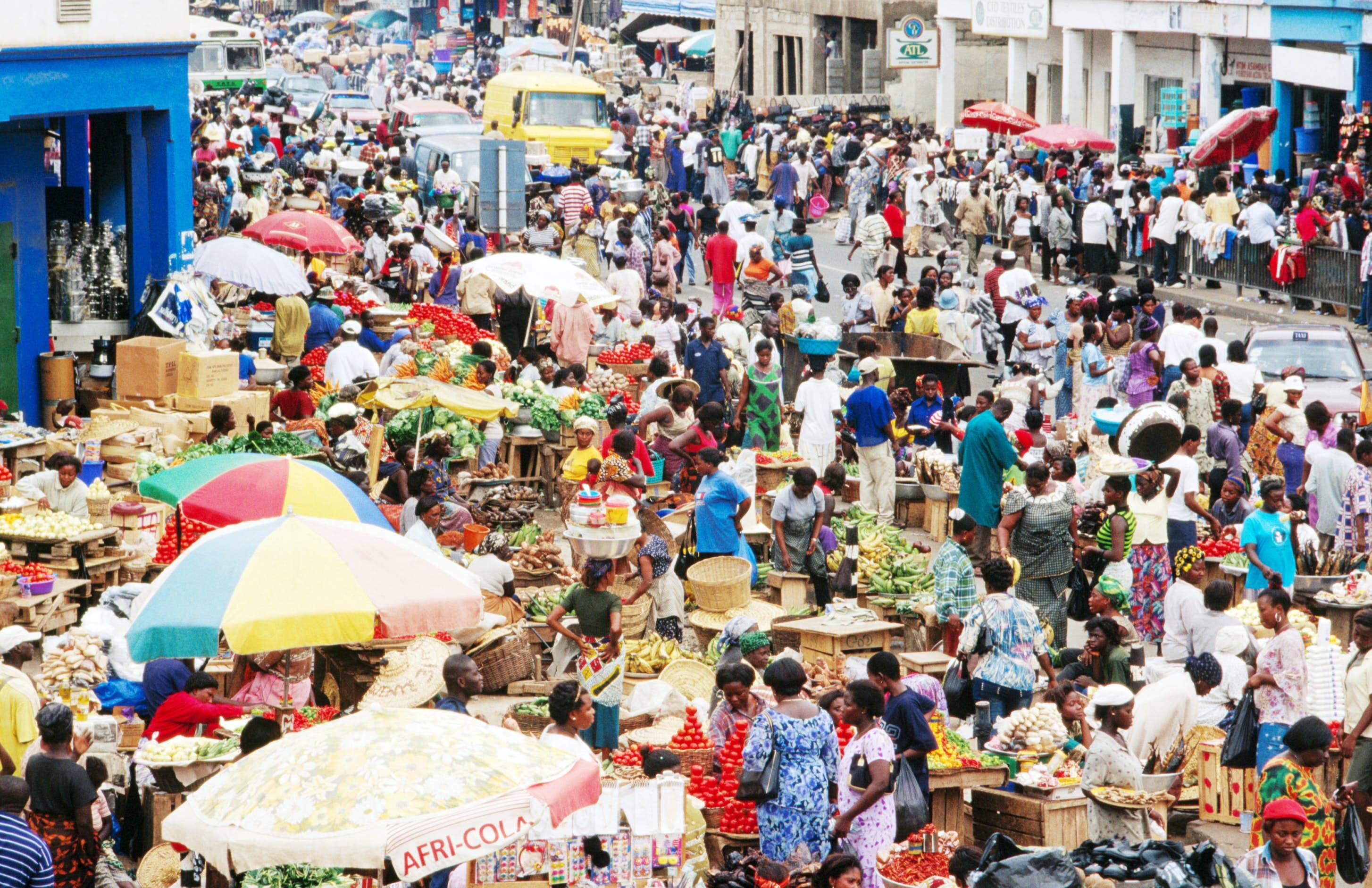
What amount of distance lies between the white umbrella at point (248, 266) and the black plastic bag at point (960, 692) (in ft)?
33.5

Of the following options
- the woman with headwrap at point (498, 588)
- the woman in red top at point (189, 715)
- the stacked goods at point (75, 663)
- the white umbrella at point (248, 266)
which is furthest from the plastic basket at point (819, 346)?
the woman in red top at point (189, 715)

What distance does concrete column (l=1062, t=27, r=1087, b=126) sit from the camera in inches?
1578

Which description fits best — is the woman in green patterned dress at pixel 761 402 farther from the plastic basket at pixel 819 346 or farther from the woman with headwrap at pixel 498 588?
the woman with headwrap at pixel 498 588

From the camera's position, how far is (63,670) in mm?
10797

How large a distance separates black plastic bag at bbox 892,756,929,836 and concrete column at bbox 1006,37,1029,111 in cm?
3544

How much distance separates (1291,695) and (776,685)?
121 inches

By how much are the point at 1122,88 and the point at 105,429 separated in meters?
26.8

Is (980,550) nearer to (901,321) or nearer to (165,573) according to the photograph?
(901,321)

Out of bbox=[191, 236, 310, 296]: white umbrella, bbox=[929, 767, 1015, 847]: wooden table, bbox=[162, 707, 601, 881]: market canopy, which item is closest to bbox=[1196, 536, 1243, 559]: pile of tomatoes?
bbox=[929, 767, 1015, 847]: wooden table

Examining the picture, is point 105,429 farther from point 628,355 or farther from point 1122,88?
point 1122,88

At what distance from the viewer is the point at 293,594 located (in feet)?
29.2

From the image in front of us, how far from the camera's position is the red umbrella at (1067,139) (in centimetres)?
3198

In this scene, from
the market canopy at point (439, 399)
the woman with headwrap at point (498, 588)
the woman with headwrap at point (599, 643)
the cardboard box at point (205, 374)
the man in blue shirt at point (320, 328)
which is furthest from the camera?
the man in blue shirt at point (320, 328)

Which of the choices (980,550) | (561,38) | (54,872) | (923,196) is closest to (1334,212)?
(923,196)
